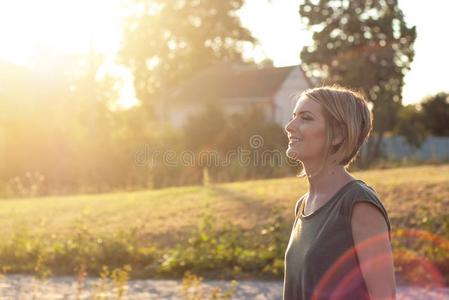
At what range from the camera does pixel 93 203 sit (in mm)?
15836

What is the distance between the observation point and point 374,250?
2480mm

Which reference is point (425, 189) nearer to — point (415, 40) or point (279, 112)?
point (415, 40)

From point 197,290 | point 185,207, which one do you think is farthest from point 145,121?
point 197,290

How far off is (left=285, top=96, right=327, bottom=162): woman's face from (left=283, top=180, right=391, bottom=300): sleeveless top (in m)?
0.19

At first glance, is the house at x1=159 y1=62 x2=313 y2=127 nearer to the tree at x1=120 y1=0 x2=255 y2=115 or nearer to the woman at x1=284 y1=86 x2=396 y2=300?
the tree at x1=120 y1=0 x2=255 y2=115

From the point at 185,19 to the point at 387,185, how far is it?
45.2 metres

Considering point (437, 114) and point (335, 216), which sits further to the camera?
point (437, 114)

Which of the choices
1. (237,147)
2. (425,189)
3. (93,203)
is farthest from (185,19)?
(425,189)

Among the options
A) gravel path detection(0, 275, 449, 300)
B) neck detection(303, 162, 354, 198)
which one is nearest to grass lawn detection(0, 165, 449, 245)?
gravel path detection(0, 275, 449, 300)

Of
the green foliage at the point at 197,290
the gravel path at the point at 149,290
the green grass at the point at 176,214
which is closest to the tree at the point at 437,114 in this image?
the green grass at the point at 176,214

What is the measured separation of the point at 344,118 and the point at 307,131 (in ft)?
0.55

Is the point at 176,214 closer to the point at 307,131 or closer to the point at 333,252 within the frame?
the point at 307,131

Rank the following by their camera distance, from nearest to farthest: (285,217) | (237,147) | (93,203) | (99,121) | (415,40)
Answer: (285,217) < (93,203) < (237,147) < (99,121) < (415,40)

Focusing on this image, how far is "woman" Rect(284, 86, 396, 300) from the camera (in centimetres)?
250
